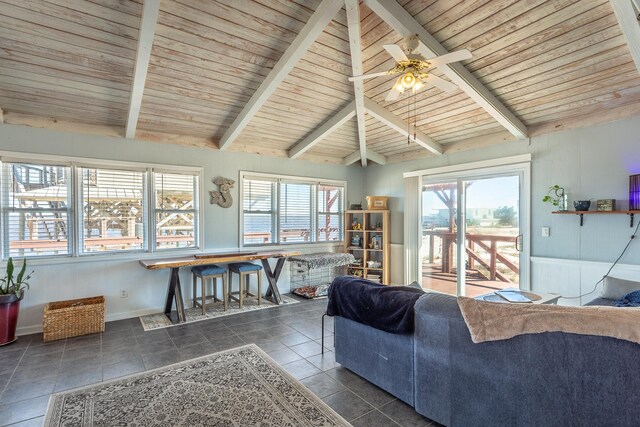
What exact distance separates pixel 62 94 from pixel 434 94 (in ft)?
14.6

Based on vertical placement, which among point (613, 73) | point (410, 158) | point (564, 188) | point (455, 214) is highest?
point (613, 73)

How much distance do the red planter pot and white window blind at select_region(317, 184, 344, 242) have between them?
175 inches

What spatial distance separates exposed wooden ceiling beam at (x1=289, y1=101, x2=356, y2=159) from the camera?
4761mm

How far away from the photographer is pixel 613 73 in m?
3.25

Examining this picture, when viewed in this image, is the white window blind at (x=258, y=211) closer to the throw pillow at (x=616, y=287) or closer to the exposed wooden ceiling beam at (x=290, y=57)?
the exposed wooden ceiling beam at (x=290, y=57)

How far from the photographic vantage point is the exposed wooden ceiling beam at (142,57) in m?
2.63

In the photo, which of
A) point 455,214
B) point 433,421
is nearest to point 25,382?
point 433,421

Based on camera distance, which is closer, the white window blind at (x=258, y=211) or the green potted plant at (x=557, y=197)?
the green potted plant at (x=557, y=197)

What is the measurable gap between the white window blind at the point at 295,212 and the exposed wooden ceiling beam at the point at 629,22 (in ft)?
15.3

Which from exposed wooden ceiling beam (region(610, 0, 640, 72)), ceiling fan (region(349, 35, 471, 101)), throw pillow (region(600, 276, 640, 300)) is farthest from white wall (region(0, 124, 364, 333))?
throw pillow (region(600, 276, 640, 300))

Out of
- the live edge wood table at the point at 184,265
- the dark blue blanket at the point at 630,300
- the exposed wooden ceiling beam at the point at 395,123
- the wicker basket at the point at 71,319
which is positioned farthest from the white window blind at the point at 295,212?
the dark blue blanket at the point at 630,300

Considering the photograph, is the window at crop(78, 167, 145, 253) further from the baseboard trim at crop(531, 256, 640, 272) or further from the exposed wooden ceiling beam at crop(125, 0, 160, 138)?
the baseboard trim at crop(531, 256, 640, 272)

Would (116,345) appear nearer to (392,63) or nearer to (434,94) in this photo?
(392,63)

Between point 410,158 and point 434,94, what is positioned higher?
point 434,94
